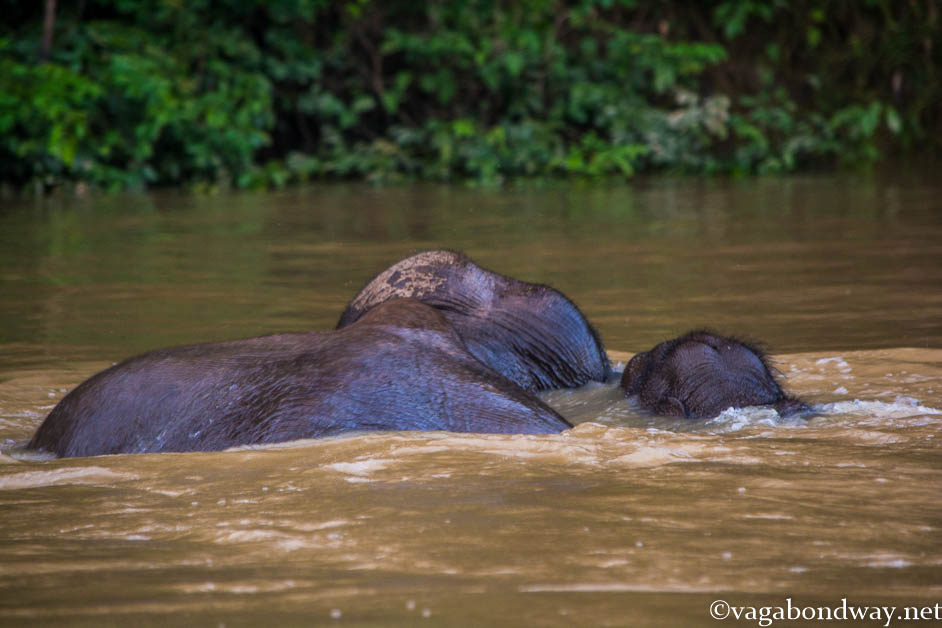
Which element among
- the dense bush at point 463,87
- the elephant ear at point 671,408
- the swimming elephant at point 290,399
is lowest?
the elephant ear at point 671,408

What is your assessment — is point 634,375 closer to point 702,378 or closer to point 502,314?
point 702,378

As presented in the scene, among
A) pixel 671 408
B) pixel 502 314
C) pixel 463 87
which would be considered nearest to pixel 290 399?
pixel 502 314

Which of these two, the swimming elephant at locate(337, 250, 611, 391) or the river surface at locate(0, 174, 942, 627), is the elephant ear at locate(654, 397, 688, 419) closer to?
the river surface at locate(0, 174, 942, 627)

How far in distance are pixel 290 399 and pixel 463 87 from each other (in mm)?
13057

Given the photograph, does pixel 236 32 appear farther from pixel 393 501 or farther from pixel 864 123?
pixel 393 501

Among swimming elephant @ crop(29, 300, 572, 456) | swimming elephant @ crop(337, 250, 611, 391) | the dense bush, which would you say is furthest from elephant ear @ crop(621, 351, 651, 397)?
the dense bush

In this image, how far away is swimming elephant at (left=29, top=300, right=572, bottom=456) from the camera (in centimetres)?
319

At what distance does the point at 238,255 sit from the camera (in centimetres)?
803

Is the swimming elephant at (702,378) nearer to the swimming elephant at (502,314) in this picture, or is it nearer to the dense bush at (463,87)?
the swimming elephant at (502,314)

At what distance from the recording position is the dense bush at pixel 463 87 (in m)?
13.9

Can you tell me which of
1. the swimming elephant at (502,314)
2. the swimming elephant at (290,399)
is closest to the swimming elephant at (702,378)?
the swimming elephant at (502,314)

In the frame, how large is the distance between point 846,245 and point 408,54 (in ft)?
28.5

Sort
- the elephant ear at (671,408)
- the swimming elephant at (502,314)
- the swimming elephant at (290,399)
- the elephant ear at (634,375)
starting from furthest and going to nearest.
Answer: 1. the elephant ear at (634,375)
2. the swimming elephant at (502,314)
3. the elephant ear at (671,408)
4. the swimming elephant at (290,399)

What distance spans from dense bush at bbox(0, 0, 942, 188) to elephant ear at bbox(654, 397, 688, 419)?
10.4 meters
